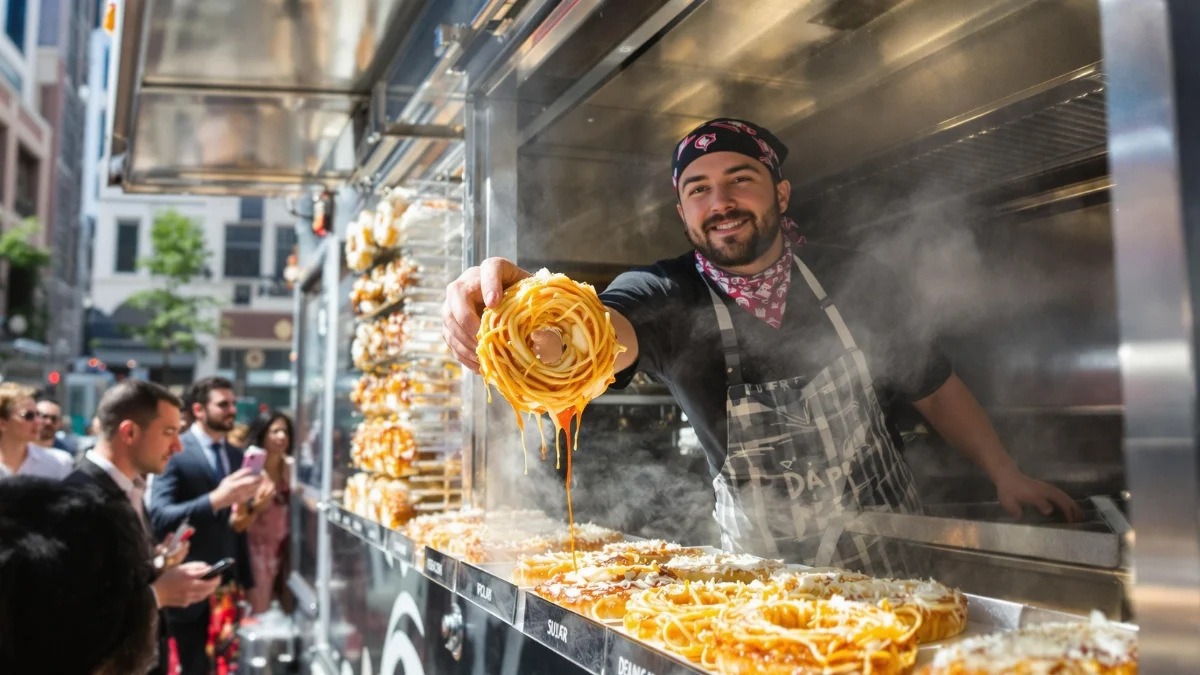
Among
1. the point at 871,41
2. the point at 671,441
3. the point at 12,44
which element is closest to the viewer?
the point at 871,41

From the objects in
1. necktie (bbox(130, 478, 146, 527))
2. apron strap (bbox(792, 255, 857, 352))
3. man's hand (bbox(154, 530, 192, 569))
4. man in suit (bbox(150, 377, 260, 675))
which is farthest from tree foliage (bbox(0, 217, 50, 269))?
apron strap (bbox(792, 255, 857, 352))

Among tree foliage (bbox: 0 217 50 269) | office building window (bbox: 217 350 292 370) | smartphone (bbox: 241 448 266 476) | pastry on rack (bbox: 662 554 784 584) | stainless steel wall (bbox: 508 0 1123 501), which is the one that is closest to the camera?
pastry on rack (bbox: 662 554 784 584)

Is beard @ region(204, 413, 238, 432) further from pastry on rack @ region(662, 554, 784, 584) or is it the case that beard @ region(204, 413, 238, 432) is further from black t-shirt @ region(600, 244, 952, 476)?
pastry on rack @ region(662, 554, 784, 584)

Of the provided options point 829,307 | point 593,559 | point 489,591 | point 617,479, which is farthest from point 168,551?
point 829,307

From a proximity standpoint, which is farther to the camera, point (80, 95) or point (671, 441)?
point (80, 95)

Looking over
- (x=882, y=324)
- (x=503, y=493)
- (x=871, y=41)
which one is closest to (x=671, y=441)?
(x=503, y=493)

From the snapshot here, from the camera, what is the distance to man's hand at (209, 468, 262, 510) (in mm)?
5074

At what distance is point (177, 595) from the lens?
3.08 meters

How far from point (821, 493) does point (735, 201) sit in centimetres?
82

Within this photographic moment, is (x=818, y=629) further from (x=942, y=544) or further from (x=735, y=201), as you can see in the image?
(x=735, y=201)

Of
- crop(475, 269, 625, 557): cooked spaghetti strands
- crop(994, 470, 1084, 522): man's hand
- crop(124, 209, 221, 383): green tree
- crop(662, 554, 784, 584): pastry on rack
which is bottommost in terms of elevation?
crop(662, 554, 784, 584): pastry on rack

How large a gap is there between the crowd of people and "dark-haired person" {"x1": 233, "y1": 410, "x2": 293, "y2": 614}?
0.01 m

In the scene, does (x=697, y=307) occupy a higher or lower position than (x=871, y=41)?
lower

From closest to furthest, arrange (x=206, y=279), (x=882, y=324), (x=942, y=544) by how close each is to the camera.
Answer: (x=942, y=544) → (x=882, y=324) → (x=206, y=279)
